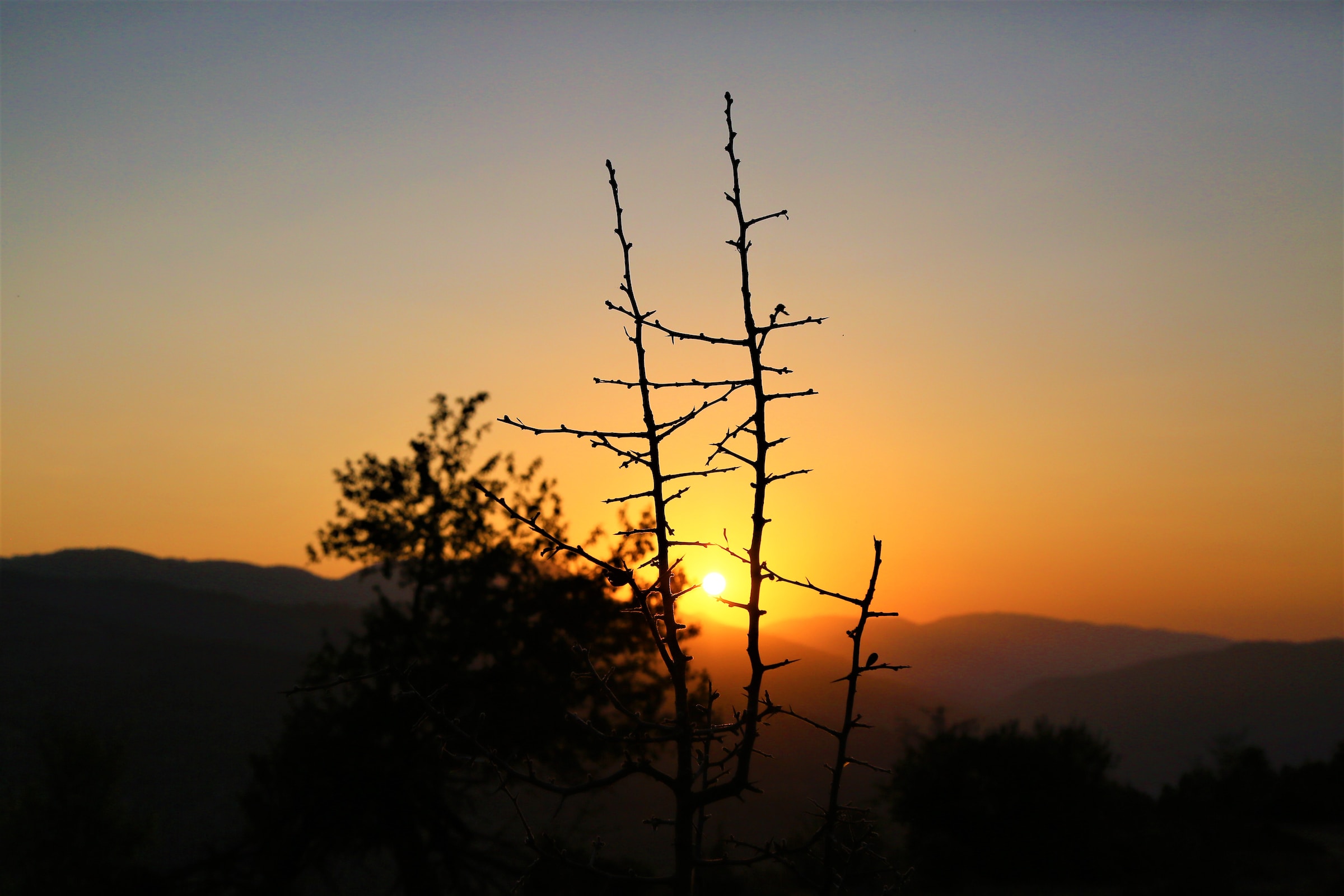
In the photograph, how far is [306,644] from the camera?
405 feet

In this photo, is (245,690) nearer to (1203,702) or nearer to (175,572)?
(175,572)

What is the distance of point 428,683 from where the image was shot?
1712 cm

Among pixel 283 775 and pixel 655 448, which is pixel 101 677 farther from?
pixel 655 448

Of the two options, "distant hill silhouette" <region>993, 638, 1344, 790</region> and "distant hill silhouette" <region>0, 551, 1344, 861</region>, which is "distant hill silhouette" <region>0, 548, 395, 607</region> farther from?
"distant hill silhouette" <region>993, 638, 1344, 790</region>

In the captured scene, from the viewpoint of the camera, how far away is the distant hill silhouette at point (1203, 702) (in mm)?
130375

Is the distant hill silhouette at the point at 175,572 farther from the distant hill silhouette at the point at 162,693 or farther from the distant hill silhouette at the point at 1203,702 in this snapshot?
the distant hill silhouette at the point at 1203,702

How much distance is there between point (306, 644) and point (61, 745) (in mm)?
91805

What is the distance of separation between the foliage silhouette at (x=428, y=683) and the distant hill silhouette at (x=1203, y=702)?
11934 cm

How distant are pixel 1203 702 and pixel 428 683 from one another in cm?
16995

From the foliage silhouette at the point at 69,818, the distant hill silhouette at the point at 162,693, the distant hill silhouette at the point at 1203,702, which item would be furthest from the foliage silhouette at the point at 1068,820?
the distant hill silhouette at the point at 1203,702

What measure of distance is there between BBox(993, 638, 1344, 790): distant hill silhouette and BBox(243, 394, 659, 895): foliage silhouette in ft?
392


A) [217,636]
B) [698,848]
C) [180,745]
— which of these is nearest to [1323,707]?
[180,745]

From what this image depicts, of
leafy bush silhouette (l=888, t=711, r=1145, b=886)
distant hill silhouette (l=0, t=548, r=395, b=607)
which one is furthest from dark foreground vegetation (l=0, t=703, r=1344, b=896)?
distant hill silhouette (l=0, t=548, r=395, b=607)

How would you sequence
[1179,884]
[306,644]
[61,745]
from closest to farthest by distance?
[1179,884] → [61,745] → [306,644]
